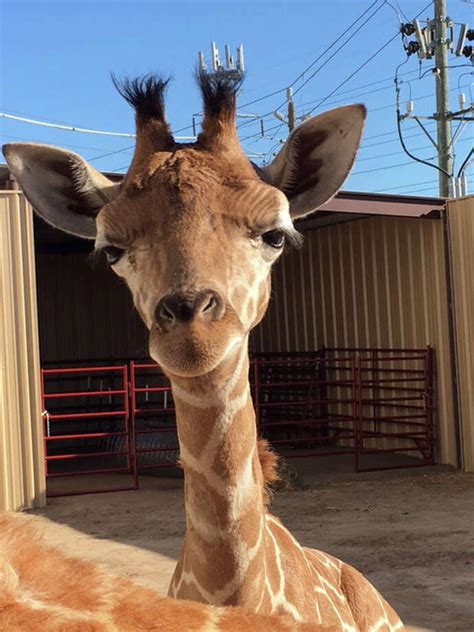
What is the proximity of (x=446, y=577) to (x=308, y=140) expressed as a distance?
4719mm

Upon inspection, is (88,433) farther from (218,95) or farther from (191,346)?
(191,346)

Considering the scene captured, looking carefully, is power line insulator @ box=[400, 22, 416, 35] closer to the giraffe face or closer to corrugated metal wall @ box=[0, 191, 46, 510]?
corrugated metal wall @ box=[0, 191, 46, 510]

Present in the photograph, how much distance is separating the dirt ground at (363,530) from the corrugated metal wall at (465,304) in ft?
2.24

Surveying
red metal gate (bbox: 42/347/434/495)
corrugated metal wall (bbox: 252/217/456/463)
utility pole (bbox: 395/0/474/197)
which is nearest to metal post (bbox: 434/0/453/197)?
utility pole (bbox: 395/0/474/197)

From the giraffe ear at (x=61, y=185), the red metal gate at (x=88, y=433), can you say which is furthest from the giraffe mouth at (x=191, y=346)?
the red metal gate at (x=88, y=433)

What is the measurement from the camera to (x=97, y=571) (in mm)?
986

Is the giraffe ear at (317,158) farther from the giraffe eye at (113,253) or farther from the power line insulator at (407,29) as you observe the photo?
the power line insulator at (407,29)

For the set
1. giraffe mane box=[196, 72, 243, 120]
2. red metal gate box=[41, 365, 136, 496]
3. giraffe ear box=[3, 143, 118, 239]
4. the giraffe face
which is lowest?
red metal gate box=[41, 365, 136, 496]

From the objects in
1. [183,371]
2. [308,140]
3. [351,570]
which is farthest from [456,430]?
[183,371]

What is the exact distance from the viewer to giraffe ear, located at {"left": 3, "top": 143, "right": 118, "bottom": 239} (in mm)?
2834

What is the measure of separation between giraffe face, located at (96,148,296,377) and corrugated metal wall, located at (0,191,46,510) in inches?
275

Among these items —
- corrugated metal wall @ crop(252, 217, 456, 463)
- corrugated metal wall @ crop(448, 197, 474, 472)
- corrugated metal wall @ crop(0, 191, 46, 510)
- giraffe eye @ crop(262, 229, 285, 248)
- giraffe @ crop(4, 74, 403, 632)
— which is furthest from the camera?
corrugated metal wall @ crop(252, 217, 456, 463)

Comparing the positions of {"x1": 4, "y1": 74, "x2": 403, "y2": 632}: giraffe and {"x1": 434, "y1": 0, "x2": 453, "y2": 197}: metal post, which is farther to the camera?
{"x1": 434, "y1": 0, "x2": 453, "y2": 197}: metal post

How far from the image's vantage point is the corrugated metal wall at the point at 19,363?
906 centimetres
